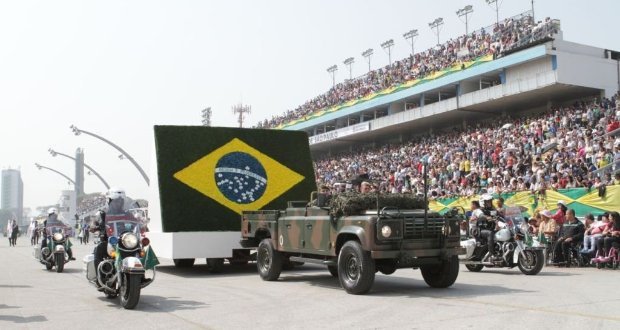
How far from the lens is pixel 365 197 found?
1094 cm

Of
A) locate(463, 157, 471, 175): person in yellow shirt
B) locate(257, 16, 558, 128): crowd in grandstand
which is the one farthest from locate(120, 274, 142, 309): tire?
locate(257, 16, 558, 128): crowd in grandstand

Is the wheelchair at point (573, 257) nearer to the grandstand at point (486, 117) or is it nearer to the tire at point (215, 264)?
the grandstand at point (486, 117)

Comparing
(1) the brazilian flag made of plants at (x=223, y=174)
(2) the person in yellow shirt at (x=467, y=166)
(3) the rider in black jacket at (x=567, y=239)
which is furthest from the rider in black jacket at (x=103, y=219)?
(2) the person in yellow shirt at (x=467, y=166)

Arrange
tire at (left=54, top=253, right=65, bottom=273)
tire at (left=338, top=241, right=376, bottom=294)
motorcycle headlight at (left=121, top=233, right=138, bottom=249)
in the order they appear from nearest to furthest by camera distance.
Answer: motorcycle headlight at (left=121, top=233, right=138, bottom=249) → tire at (left=338, top=241, right=376, bottom=294) → tire at (left=54, top=253, right=65, bottom=273)

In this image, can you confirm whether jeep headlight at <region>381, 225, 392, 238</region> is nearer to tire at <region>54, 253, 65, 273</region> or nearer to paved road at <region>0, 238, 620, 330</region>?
paved road at <region>0, 238, 620, 330</region>

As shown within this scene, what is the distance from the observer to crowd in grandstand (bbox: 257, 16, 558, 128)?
3931 centimetres

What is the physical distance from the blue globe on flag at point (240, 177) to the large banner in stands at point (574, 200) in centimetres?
510

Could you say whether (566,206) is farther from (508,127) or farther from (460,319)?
(508,127)

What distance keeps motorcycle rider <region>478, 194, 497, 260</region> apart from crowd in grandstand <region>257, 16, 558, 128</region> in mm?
25431

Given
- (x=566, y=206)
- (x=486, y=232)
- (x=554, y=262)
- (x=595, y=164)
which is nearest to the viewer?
(x=486, y=232)

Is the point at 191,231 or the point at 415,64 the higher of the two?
the point at 415,64

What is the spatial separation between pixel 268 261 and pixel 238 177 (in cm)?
359

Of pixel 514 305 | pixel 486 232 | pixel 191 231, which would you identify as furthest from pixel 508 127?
pixel 514 305

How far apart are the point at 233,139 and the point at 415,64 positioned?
3688 cm
